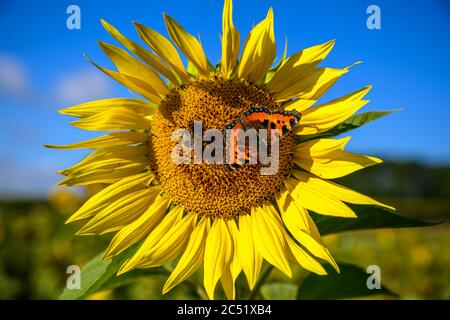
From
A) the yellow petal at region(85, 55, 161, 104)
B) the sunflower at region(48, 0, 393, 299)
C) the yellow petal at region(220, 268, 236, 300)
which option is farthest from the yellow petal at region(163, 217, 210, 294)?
the yellow petal at region(85, 55, 161, 104)

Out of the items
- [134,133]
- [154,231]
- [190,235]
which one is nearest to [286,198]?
[190,235]

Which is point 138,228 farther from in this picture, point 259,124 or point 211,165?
point 259,124

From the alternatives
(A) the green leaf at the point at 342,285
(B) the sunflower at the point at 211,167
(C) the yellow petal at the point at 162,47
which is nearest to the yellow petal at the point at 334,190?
(B) the sunflower at the point at 211,167

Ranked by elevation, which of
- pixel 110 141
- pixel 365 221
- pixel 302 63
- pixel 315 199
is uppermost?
pixel 302 63

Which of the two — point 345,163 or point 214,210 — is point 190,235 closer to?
point 214,210

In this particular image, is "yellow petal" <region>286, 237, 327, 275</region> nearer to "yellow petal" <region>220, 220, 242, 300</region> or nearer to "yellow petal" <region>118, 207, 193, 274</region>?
"yellow petal" <region>220, 220, 242, 300</region>

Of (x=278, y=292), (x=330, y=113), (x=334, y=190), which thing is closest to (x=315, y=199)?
(x=334, y=190)

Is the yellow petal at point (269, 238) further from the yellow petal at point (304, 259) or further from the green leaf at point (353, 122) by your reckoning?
the green leaf at point (353, 122)
